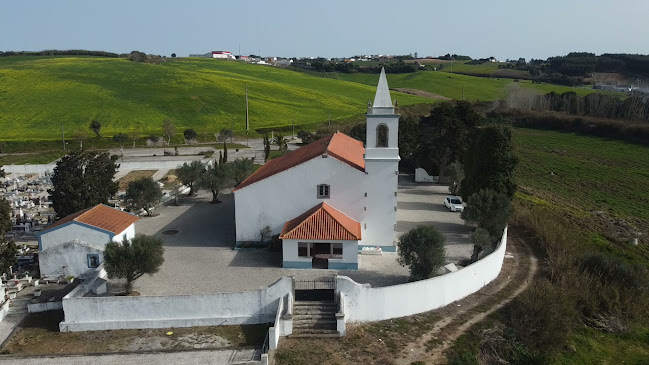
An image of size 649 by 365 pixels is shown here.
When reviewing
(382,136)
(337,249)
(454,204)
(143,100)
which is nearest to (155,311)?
(337,249)

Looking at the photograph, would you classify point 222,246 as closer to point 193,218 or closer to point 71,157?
point 193,218

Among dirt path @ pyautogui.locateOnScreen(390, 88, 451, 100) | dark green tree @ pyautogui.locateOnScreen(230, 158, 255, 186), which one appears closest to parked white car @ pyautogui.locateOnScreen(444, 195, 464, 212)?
dark green tree @ pyautogui.locateOnScreen(230, 158, 255, 186)

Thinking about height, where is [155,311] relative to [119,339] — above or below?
above

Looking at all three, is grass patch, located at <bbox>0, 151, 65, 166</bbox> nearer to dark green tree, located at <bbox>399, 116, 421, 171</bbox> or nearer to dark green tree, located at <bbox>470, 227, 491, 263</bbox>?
dark green tree, located at <bbox>399, 116, 421, 171</bbox>

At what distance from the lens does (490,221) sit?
28.1 meters

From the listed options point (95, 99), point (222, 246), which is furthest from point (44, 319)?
point (95, 99)

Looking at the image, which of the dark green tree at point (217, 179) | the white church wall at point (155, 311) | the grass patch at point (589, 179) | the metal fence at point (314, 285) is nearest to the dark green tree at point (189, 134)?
the dark green tree at point (217, 179)

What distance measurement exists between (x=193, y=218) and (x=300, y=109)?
6317cm

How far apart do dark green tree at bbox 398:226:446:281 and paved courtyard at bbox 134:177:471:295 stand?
1.34 meters

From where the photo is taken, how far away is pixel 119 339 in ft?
66.1

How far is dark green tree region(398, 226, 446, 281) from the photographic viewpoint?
74.6 feet

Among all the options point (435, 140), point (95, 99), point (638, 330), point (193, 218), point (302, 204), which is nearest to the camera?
point (638, 330)

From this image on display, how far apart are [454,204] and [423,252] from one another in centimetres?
1494

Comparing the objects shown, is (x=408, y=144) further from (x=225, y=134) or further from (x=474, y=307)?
(x=474, y=307)
